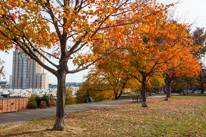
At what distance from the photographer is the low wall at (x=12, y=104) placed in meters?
13.4

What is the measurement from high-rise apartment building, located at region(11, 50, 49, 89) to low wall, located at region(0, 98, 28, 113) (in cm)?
14543

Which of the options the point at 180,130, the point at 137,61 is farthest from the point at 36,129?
the point at 137,61

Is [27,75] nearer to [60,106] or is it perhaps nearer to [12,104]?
[12,104]

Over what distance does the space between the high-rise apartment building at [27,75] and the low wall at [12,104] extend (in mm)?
145425

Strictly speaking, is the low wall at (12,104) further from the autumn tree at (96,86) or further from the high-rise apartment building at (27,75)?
the high-rise apartment building at (27,75)

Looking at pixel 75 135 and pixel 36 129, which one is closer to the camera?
pixel 75 135

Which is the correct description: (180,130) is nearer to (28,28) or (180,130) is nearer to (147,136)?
(147,136)

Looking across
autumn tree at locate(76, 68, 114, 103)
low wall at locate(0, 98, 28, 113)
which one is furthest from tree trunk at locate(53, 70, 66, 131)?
autumn tree at locate(76, 68, 114, 103)

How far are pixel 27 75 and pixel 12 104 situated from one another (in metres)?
153

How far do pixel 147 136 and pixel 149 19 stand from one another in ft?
15.1

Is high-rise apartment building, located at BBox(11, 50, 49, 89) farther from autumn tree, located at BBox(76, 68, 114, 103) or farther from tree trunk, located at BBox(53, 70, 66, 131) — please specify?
tree trunk, located at BBox(53, 70, 66, 131)

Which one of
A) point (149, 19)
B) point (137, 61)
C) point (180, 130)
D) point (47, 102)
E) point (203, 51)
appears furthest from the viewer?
point (203, 51)

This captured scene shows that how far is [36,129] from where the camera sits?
7195 millimetres

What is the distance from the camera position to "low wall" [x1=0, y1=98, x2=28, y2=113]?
13.4 metres
